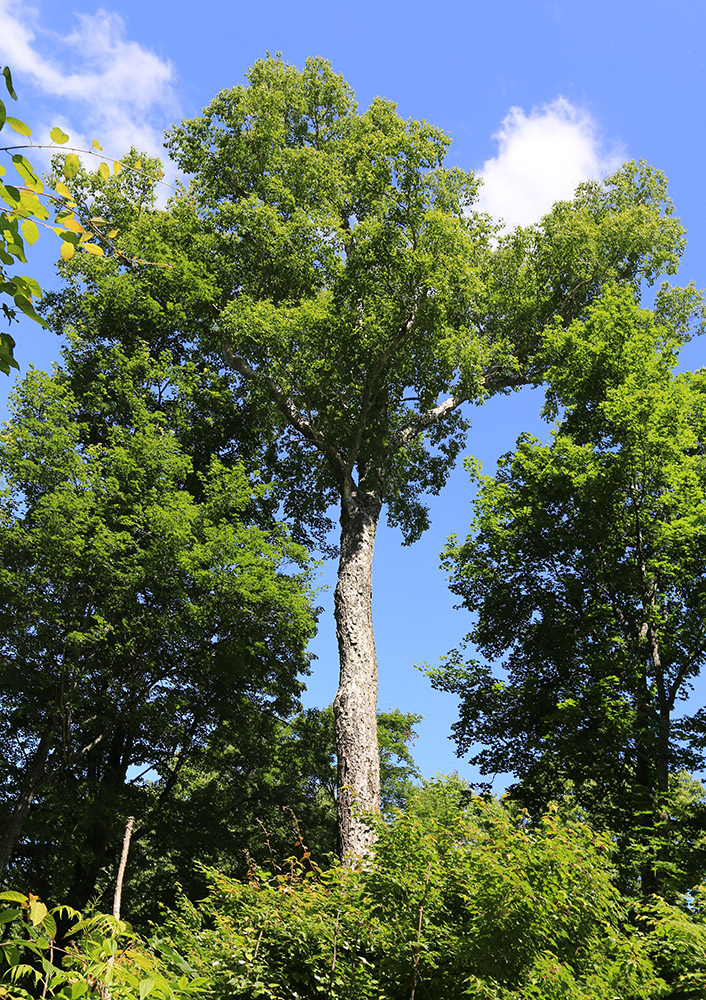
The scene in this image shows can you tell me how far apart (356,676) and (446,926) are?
618cm

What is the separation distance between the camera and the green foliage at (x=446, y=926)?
5.31 metres

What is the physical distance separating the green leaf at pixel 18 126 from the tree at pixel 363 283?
1051cm

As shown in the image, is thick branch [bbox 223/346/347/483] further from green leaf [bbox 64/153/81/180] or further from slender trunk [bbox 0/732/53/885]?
green leaf [bbox 64/153/81/180]

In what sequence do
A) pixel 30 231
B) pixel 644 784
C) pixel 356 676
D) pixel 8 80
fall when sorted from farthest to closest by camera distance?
pixel 356 676 < pixel 644 784 < pixel 30 231 < pixel 8 80

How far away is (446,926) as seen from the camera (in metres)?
5.95

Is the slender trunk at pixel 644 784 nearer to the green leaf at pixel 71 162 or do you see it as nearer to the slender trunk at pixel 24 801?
the slender trunk at pixel 24 801

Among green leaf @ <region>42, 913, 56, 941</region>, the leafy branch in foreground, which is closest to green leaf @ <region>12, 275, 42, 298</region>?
the leafy branch in foreground

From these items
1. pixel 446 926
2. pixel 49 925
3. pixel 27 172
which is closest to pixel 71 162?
pixel 27 172

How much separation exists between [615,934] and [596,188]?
54.0ft

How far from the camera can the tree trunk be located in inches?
418

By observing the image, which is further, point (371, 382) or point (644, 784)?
point (371, 382)

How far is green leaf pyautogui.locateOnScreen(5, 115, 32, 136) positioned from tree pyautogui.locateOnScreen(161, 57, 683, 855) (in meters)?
10.5

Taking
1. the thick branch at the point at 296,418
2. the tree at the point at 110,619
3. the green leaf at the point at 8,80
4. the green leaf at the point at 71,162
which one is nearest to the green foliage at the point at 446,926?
the green leaf at the point at 71,162

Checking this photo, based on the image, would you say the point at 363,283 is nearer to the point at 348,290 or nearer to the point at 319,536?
the point at 348,290
